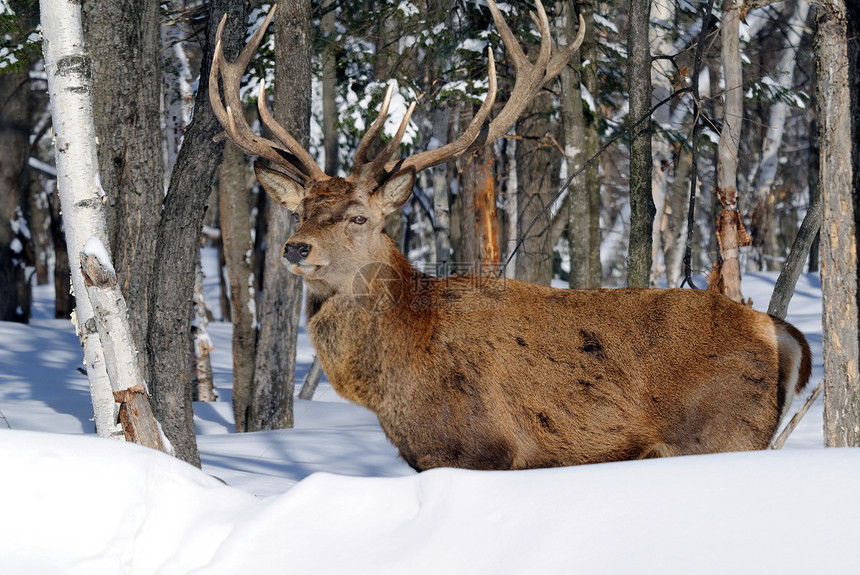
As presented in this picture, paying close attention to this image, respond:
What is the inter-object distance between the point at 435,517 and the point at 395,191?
107 inches

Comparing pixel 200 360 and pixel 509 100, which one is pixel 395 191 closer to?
pixel 509 100

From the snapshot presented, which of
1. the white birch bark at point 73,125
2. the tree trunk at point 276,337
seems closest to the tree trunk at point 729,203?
the tree trunk at point 276,337

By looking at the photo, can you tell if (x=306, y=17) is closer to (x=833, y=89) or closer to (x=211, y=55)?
(x=211, y=55)

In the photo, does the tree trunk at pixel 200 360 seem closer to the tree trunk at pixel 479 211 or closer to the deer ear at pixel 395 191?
the tree trunk at pixel 479 211

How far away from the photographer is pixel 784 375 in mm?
4344

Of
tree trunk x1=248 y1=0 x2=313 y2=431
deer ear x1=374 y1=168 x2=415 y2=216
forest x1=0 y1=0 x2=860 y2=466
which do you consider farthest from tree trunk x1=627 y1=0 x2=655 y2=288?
tree trunk x1=248 y1=0 x2=313 y2=431

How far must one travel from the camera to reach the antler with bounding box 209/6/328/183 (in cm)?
540

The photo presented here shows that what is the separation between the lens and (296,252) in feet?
15.6

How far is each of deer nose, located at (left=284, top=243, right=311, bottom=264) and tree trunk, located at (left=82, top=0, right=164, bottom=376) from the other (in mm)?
1205

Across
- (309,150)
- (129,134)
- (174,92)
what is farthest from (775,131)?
(129,134)

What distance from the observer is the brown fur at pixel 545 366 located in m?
4.34

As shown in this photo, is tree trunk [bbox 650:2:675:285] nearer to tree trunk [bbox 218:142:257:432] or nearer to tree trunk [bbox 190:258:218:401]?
tree trunk [bbox 218:142:257:432]

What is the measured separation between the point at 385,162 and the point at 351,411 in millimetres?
4795

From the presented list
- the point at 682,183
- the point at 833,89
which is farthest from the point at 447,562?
the point at 682,183
